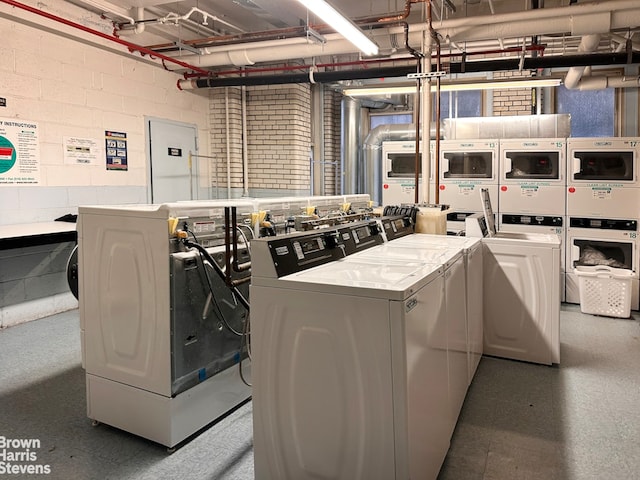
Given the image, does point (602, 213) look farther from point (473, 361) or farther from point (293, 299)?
point (293, 299)

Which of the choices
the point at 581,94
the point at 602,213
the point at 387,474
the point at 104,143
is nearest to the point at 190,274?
the point at 387,474

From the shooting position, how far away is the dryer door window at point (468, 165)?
5.68 meters

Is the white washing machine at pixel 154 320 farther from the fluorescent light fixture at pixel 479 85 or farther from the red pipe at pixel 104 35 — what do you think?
the fluorescent light fixture at pixel 479 85

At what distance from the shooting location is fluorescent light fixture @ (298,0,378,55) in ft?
9.25

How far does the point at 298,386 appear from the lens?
1849mm

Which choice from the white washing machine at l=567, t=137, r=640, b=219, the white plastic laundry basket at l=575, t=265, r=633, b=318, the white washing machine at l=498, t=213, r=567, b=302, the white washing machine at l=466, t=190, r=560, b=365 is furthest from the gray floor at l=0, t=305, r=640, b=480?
the white washing machine at l=567, t=137, r=640, b=219

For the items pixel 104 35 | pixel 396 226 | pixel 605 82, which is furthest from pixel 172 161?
pixel 605 82

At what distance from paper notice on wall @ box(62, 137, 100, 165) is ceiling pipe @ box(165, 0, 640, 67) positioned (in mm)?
1692

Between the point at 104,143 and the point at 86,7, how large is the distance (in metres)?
1.36

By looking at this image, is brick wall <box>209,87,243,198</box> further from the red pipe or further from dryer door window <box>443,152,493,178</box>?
dryer door window <box>443,152,493,178</box>

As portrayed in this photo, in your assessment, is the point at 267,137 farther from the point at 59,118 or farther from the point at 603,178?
the point at 603,178

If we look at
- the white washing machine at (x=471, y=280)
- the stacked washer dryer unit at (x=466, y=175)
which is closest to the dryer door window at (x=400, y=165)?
the stacked washer dryer unit at (x=466, y=175)

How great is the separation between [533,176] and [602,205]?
76 cm

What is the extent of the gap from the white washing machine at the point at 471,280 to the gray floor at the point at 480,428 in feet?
0.77
